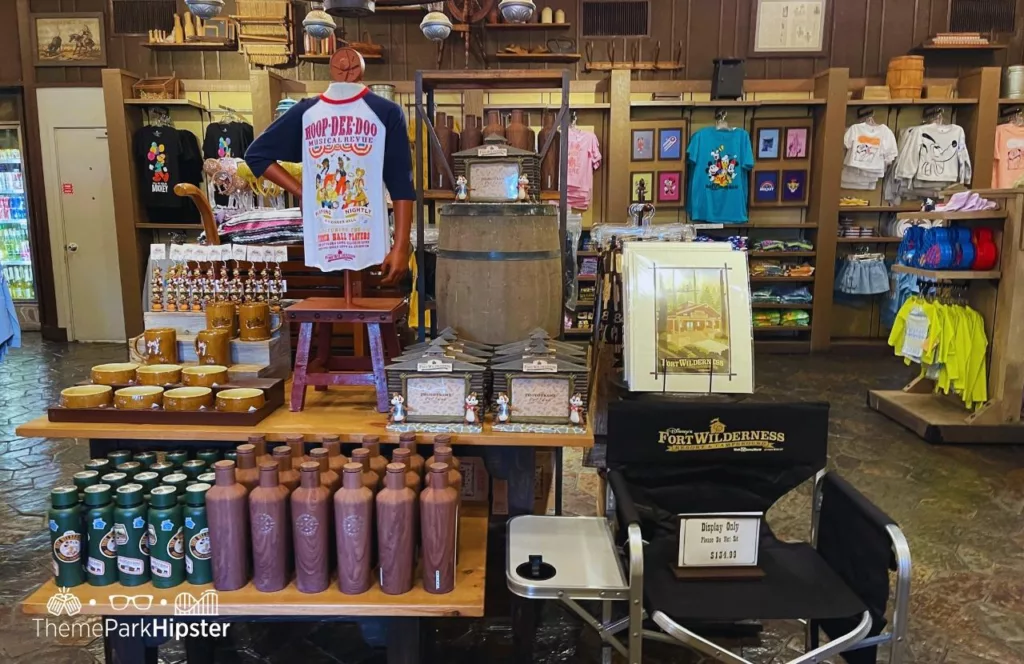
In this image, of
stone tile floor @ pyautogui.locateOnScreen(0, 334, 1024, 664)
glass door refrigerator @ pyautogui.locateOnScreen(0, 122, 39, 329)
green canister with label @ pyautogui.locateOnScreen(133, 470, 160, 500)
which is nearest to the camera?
green canister with label @ pyautogui.locateOnScreen(133, 470, 160, 500)

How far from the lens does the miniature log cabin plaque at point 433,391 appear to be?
1.98 metres

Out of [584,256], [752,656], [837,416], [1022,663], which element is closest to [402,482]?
[752,656]

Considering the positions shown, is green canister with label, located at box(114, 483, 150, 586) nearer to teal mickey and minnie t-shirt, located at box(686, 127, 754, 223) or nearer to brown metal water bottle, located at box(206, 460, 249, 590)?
brown metal water bottle, located at box(206, 460, 249, 590)

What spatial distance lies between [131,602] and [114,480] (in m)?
0.29

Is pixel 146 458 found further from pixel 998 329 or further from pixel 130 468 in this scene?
pixel 998 329

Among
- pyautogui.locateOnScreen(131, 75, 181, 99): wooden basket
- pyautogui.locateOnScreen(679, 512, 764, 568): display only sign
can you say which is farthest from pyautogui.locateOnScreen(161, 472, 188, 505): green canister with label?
pyautogui.locateOnScreen(131, 75, 181, 99): wooden basket

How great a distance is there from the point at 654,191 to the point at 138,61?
522 cm

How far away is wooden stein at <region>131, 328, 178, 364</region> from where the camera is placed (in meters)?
2.33

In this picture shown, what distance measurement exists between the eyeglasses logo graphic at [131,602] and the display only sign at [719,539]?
1242 mm

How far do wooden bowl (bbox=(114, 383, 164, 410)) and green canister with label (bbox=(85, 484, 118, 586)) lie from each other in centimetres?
35

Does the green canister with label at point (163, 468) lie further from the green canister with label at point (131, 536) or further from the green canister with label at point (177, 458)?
the green canister with label at point (131, 536)

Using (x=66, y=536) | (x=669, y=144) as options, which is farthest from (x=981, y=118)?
(x=66, y=536)

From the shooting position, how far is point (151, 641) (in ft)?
5.67

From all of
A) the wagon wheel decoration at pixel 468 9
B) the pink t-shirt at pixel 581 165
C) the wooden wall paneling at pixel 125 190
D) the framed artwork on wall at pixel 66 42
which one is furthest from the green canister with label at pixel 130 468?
the framed artwork on wall at pixel 66 42
